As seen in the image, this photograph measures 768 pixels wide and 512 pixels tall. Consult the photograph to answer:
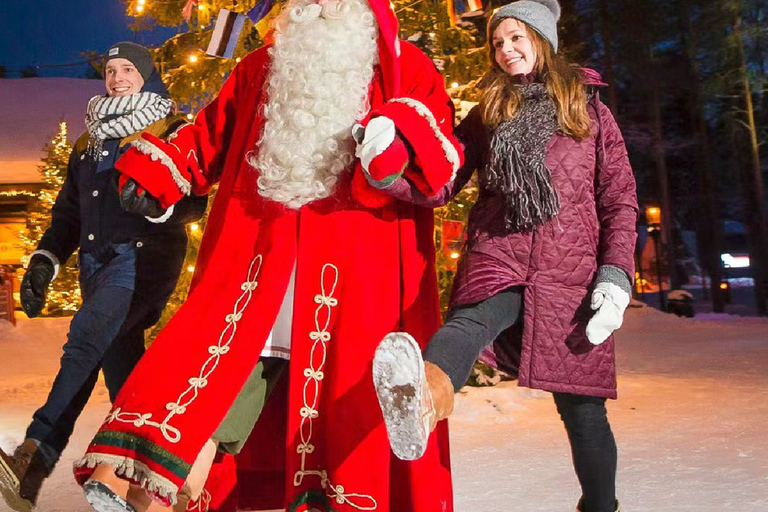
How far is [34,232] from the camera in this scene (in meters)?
12.4

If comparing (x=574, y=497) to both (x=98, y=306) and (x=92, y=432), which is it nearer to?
(x=98, y=306)

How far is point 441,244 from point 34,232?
Result: 28.3ft

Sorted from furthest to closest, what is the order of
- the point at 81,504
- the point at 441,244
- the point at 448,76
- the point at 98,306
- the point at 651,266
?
the point at 651,266, the point at 448,76, the point at 441,244, the point at 81,504, the point at 98,306

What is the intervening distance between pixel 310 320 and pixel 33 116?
1826cm

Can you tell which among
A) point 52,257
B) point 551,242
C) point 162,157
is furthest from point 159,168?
point 551,242

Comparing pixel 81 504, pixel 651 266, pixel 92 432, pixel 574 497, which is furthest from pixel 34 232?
pixel 651 266

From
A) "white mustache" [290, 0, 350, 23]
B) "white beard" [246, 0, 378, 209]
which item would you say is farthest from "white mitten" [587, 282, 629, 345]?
"white mustache" [290, 0, 350, 23]

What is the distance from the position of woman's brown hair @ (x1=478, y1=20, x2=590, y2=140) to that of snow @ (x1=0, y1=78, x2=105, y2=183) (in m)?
15.2

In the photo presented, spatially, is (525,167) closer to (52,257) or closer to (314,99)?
(314,99)

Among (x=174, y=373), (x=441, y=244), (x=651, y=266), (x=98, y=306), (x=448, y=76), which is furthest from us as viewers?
(x=651, y=266)

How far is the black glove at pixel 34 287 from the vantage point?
3.20m

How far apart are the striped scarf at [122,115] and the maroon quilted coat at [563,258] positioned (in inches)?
48.7

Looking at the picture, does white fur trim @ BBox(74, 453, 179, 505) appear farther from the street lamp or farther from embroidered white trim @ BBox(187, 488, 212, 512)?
the street lamp

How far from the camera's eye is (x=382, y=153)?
240cm
